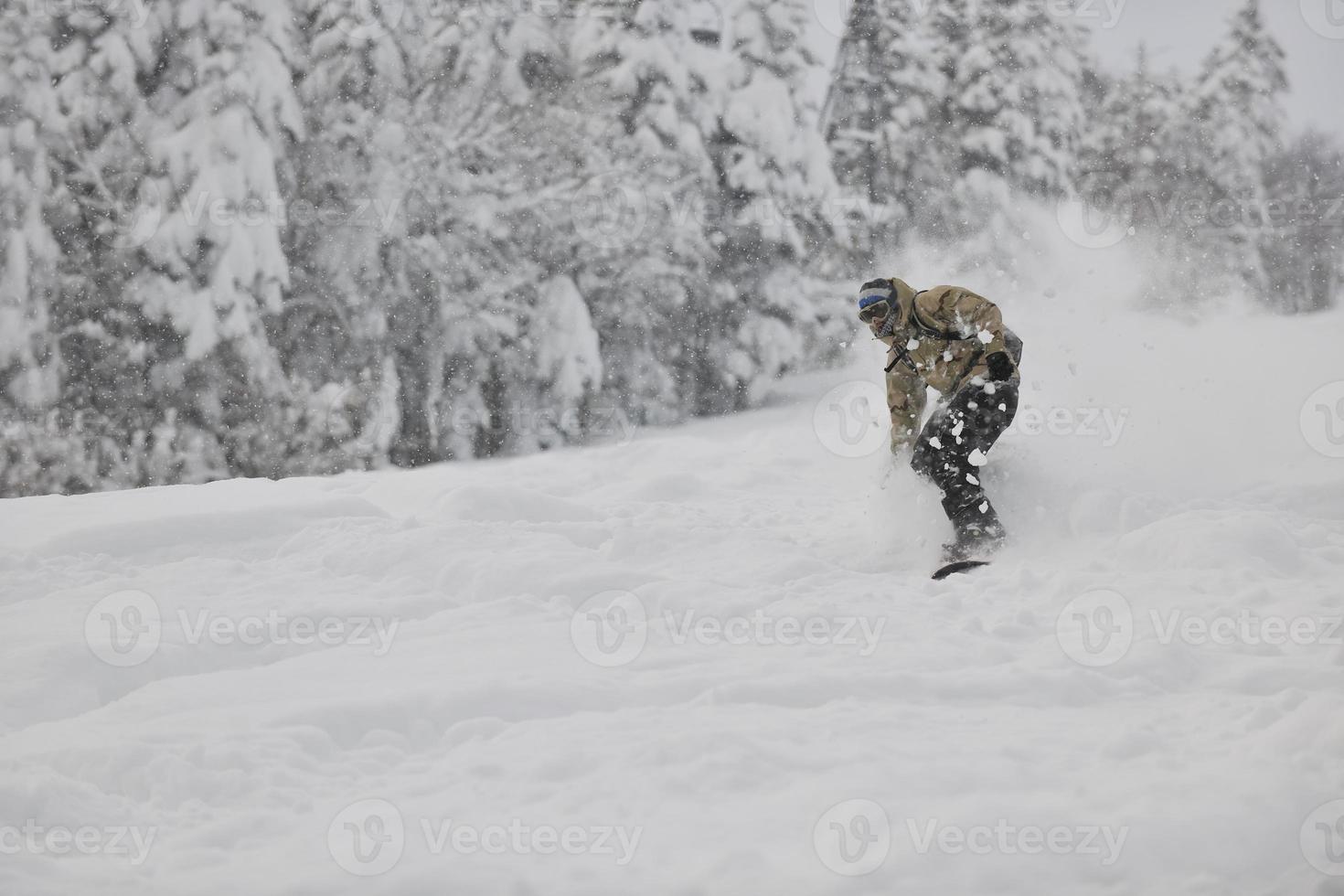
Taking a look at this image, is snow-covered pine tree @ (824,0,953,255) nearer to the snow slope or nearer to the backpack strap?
the backpack strap

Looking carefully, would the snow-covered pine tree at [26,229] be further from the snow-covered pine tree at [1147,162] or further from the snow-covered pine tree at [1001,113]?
the snow-covered pine tree at [1147,162]

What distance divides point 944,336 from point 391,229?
1181cm

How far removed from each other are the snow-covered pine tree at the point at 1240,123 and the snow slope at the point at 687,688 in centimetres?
2434

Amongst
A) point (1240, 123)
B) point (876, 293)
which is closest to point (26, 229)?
point (876, 293)

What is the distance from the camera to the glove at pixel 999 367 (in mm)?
5445

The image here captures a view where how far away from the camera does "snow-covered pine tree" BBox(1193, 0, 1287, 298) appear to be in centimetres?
2731

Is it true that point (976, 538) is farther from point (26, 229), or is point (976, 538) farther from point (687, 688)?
point (26, 229)

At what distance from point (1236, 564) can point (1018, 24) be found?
2087 centimetres

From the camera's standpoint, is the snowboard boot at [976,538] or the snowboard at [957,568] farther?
the snowboard boot at [976,538]

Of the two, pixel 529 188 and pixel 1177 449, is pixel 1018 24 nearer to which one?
pixel 529 188

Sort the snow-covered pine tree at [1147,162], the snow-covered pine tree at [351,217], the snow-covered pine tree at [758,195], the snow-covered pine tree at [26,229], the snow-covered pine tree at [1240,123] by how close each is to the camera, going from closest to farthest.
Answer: the snow-covered pine tree at [26,229] < the snow-covered pine tree at [351,217] < the snow-covered pine tree at [758,195] < the snow-covered pine tree at [1240,123] < the snow-covered pine tree at [1147,162]

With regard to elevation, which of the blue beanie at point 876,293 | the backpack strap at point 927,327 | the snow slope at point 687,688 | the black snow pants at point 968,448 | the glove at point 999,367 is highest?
the blue beanie at point 876,293

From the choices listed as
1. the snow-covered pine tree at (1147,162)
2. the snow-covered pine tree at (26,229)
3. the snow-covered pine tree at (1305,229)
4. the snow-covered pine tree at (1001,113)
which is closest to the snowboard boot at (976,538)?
the snow-covered pine tree at (26,229)

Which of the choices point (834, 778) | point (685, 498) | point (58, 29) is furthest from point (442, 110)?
point (834, 778)
